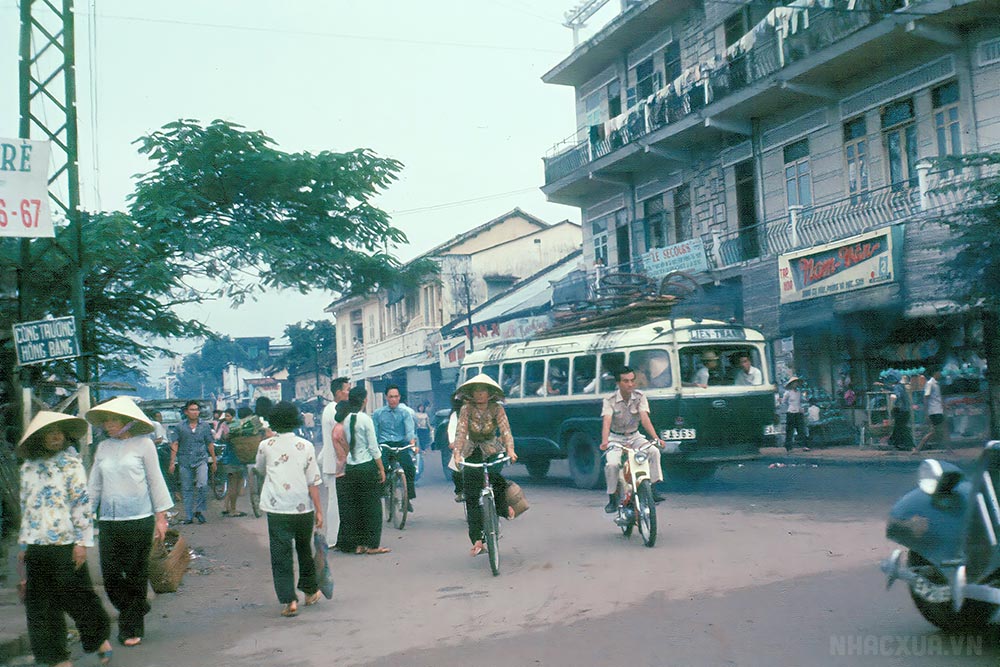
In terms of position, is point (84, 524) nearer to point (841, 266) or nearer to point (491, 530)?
point (491, 530)

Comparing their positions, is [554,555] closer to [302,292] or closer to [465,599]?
[465,599]

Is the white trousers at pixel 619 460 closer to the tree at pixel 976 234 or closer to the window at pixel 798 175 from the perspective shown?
the tree at pixel 976 234

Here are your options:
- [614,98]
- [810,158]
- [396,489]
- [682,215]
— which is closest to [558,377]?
[396,489]

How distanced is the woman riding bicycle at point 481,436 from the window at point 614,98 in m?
20.6

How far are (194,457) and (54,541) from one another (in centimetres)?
904

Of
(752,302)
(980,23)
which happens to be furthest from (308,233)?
(980,23)

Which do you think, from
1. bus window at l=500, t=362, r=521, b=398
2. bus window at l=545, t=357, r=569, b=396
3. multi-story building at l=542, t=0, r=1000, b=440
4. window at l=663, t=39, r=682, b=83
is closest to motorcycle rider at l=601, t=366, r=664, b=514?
bus window at l=545, t=357, r=569, b=396

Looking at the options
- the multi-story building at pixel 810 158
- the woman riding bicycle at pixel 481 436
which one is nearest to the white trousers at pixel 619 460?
the woman riding bicycle at pixel 481 436

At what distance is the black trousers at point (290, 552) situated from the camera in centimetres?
728

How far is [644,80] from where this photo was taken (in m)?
27.2

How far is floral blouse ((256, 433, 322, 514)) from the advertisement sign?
1797cm

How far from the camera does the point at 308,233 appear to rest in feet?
65.4

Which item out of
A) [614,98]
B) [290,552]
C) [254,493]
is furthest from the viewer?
[614,98]

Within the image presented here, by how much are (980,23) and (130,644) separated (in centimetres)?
1681
